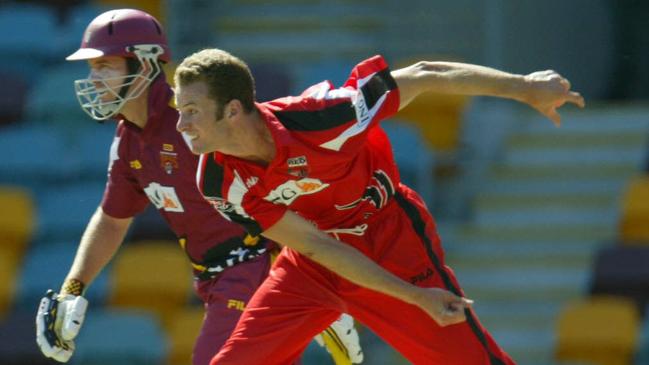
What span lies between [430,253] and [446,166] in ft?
10.2

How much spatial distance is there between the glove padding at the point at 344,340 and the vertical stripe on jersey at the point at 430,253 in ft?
1.85

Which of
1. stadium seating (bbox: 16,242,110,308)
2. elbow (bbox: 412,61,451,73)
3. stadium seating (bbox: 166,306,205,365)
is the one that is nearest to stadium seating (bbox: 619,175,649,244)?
stadium seating (bbox: 166,306,205,365)

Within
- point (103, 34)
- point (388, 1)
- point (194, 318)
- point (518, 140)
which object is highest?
point (103, 34)

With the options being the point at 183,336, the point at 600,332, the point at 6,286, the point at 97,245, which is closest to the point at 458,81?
the point at 97,245

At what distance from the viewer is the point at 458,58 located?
26.5 ft

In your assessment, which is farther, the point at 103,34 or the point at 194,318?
the point at 194,318

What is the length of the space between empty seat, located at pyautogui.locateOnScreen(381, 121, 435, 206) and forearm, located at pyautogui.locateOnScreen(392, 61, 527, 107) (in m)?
2.76

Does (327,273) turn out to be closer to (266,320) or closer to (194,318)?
(266,320)

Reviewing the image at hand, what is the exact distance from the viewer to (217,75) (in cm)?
418

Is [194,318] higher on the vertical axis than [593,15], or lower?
lower

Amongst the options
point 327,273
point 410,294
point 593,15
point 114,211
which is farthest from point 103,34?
point 593,15

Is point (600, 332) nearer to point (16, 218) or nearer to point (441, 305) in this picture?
point (441, 305)

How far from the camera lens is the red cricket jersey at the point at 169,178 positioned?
4859mm

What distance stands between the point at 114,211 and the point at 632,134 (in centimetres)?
370
